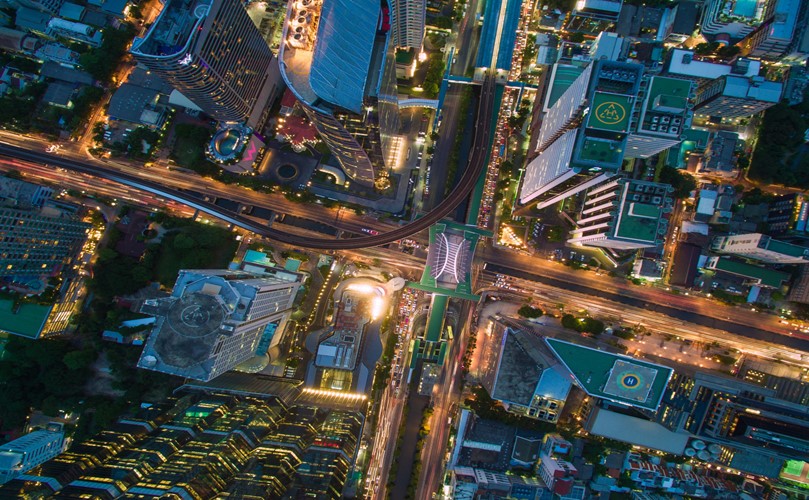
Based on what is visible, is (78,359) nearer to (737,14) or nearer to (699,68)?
(699,68)

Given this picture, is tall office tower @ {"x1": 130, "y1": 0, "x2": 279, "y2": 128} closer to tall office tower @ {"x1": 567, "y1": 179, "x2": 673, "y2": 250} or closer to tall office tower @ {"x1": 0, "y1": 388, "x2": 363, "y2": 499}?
tall office tower @ {"x1": 0, "y1": 388, "x2": 363, "y2": 499}

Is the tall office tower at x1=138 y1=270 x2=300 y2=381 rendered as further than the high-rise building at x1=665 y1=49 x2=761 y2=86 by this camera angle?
No

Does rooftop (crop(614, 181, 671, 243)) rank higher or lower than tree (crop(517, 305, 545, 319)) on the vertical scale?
higher

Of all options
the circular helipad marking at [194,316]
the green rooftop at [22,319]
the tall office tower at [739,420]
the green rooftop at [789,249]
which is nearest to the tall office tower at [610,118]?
the green rooftop at [789,249]

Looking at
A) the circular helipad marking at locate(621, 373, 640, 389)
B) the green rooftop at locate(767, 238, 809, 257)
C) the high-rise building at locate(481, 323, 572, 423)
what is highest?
the green rooftop at locate(767, 238, 809, 257)

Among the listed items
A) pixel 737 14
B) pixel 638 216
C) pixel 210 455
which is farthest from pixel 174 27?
pixel 737 14

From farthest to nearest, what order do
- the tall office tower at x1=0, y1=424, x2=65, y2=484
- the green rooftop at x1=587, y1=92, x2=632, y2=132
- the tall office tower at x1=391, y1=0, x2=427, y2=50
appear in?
1. the tall office tower at x1=391, y1=0, x2=427, y2=50
2. the tall office tower at x1=0, y1=424, x2=65, y2=484
3. the green rooftop at x1=587, y1=92, x2=632, y2=132

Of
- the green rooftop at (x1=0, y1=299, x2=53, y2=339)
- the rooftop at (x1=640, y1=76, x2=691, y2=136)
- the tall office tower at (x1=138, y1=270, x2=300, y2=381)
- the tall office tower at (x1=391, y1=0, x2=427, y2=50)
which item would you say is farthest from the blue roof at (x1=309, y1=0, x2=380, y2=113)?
the green rooftop at (x1=0, y1=299, x2=53, y2=339)

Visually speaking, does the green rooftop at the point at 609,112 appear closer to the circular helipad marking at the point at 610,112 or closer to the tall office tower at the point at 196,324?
the circular helipad marking at the point at 610,112
